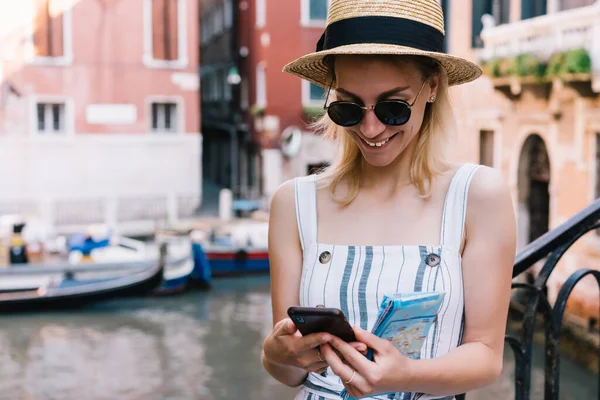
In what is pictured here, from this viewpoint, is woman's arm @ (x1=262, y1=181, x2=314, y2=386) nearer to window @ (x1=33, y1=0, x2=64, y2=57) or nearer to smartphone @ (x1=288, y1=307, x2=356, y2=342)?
smartphone @ (x1=288, y1=307, x2=356, y2=342)

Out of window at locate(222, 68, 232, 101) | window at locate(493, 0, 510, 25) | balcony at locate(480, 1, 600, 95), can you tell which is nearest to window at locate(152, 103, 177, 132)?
window at locate(222, 68, 232, 101)

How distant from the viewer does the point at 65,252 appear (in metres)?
9.85

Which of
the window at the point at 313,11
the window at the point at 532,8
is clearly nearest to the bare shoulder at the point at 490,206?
the window at the point at 532,8

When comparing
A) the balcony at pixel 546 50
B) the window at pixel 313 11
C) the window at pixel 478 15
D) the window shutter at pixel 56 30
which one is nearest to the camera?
the balcony at pixel 546 50

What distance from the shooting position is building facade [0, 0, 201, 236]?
39.1 ft

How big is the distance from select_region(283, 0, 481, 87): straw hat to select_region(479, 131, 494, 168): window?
8.76 m

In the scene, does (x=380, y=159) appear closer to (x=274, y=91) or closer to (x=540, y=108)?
(x=540, y=108)

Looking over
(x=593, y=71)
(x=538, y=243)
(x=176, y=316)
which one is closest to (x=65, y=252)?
(x=176, y=316)

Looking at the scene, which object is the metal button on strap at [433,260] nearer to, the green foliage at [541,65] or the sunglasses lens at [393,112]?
the sunglasses lens at [393,112]

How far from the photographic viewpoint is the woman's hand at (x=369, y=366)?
32.9 inches

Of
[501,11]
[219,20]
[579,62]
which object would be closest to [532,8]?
[501,11]

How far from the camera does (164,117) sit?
13.1 meters

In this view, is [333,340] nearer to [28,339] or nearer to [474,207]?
[474,207]

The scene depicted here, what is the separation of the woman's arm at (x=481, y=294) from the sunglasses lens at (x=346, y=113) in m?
0.16
